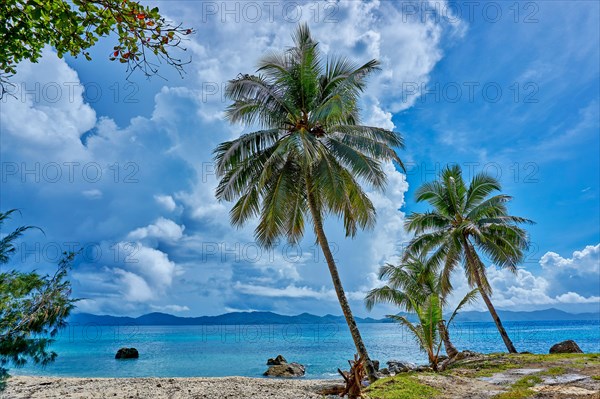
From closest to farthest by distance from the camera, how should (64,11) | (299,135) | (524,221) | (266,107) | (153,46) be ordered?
(64,11)
(153,46)
(299,135)
(266,107)
(524,221)

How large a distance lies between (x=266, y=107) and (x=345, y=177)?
154 inches

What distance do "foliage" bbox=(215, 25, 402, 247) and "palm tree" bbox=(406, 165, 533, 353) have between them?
315 inches

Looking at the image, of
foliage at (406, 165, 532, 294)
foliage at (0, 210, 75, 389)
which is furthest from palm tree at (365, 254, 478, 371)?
foliage at (0, 210, 75, 389)

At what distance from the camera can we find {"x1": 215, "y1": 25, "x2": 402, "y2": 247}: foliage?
13.5 m

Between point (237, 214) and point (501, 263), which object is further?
point (501, 263)

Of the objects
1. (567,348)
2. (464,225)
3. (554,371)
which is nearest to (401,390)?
(554,371)

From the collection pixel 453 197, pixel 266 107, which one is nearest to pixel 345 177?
pixel 266 107

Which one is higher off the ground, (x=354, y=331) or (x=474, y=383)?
(x=354, y=331)

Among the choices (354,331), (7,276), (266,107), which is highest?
(266,107)

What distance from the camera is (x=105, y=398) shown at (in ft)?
35.0

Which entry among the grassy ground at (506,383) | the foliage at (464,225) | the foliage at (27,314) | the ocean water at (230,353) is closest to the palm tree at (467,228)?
the foliage at (464,225)

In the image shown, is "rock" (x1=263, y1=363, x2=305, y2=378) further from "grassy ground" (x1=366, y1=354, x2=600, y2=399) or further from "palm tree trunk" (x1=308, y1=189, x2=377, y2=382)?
"grassy ground" (x1=366, y1=354, x2=600, y2=399)

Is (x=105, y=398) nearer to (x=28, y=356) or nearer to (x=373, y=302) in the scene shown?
(x=28, y=356)

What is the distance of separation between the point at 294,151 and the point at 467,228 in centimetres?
1142
